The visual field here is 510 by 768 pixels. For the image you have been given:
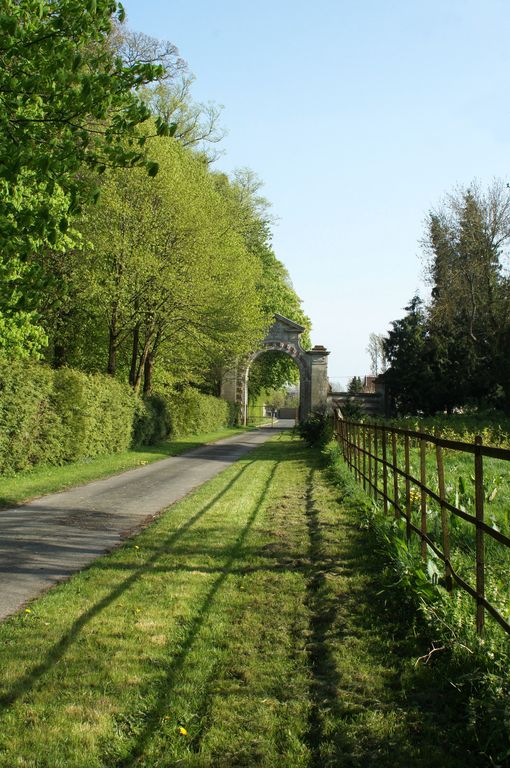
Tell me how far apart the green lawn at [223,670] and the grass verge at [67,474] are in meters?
5.65

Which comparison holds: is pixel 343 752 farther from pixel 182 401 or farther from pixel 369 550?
pixel 182 401

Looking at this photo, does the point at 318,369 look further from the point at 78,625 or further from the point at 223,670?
the point at 223,670

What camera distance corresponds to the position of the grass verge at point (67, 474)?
12891 mm

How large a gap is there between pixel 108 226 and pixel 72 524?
15.9 m

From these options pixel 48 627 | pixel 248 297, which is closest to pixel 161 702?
pixel 48 627

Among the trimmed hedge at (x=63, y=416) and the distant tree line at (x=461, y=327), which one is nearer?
the trimmed hedge at (x=63, y=416)

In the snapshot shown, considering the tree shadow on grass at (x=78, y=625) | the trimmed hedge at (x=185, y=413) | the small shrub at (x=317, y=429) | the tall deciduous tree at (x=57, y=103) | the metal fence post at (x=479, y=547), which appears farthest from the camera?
the trimmed hedge at (x=185, y=413)

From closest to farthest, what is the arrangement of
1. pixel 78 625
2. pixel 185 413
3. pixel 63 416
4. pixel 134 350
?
1. pixel 78 625
2. pixel 63 416
3. pixel 134 350
4. pixel 185 413

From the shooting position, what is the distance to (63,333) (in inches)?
1032

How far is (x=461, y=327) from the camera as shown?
38812mm

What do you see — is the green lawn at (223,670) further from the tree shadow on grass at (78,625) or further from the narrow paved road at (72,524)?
the narrow paved road at (72,524)

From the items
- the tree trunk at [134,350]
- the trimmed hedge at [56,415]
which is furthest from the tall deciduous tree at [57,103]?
the tree trunk at [134,350]

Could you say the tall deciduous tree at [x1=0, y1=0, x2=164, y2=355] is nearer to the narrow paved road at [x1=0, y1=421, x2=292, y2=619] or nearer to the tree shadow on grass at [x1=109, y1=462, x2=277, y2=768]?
the narrow paved road at [x1=0, y1=421, x2=292, y2=619]

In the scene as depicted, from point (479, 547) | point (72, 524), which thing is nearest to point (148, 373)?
point (72, 524)
